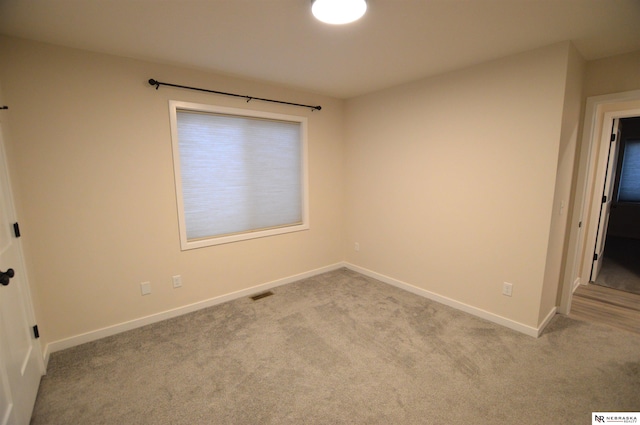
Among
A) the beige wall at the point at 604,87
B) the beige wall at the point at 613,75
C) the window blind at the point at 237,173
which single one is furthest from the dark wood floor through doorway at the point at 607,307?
the window blind at the point at 237,173

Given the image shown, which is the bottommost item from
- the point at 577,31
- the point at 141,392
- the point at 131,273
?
the point at 141,392

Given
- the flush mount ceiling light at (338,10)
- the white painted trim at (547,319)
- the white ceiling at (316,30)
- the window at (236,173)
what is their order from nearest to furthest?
the flush mount ceiling light at (338,10) < the white ceiling at (316,30) < the white painted trim at (547,319) < the window at (236,173)

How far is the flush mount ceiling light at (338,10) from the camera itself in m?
1.61

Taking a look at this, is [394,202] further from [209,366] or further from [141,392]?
[141,392]

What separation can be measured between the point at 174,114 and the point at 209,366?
230 cm

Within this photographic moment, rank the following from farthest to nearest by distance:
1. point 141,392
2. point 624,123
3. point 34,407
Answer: point 624,123
point 141,392
point 34,407

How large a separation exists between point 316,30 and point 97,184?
7.33 ft

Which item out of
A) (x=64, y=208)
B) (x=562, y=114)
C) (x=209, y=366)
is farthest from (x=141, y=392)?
(x=562, y=114)

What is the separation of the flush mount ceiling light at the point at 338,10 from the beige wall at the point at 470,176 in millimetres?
1650

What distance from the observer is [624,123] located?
19.2ft

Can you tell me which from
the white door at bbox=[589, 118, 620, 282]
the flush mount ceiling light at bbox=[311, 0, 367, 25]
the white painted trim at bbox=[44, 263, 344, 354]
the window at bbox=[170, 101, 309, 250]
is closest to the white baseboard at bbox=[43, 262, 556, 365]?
the white painted trim at bbox=[44, 263, 344, 354]

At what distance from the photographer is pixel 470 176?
2852 mm

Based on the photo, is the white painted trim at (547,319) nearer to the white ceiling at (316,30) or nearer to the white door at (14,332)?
the white ceiling at (316,30)

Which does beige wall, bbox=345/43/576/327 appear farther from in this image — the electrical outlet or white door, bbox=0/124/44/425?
white door, bbox=0/124/44/425
